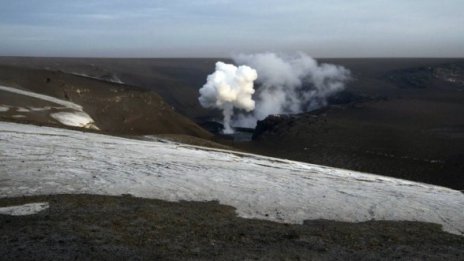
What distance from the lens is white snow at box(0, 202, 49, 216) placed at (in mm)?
12938

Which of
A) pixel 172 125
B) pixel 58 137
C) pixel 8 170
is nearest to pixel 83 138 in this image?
pixel 58 137

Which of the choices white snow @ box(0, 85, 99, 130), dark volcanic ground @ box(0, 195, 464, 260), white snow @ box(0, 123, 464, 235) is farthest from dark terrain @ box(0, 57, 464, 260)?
white snow @ box(0, 85, 99, 130)

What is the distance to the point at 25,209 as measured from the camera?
13383mm

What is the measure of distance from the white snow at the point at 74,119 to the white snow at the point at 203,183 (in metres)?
19.0

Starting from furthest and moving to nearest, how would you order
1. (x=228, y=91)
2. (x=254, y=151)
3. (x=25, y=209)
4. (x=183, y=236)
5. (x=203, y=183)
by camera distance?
(x=228, y=91) < (x=254, y=151) < (x=203, y=183) < (x=25, y=209) < (x=183, y=236)

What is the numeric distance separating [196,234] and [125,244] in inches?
80.1

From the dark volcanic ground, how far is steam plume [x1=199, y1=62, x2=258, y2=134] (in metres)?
82.8

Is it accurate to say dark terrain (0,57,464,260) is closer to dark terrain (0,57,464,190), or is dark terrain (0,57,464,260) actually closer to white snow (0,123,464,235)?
dark terrain (0,57,464,190)

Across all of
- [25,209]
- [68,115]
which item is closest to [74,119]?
[68,115]

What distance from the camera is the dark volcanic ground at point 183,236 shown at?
10.8m

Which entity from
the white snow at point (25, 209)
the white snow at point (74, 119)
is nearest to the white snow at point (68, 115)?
the white snow at point (74, 119)

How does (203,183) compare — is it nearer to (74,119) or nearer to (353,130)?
(74,119)

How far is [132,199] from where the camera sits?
16.0 m

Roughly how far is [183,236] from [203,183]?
7587mm
